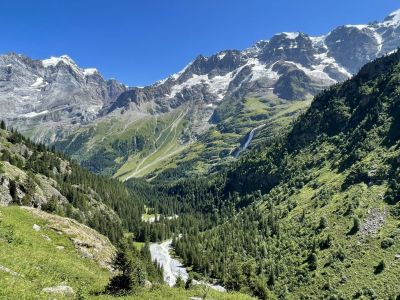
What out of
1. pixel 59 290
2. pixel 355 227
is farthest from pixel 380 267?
pixel 59 290

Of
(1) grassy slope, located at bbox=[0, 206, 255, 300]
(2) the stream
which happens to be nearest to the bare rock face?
(1) grassy slope, located at bbox=[0, 206, 255, 300]

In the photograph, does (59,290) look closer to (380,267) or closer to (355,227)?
(380,267)

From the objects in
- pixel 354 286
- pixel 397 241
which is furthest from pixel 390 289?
pixel 397 241

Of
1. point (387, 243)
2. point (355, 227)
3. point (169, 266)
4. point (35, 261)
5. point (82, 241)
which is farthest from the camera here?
point (355, 227)

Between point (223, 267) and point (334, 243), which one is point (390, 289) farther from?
point (223, 267)

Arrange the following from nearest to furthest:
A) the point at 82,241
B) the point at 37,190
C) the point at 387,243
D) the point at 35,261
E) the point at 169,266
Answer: the point at 35,261 < the point at 82,241 < the point at 37,190 < the point at 387,243 < the point at 169,266

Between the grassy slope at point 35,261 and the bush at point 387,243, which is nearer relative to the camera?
the grassy slope at point 35,261

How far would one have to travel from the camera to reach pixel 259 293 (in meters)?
84.6

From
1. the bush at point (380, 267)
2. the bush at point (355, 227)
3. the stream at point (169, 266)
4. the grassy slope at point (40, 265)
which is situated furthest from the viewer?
the bush at point (355, 227)

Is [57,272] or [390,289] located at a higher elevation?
[57,272]

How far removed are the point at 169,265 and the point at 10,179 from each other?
268ft

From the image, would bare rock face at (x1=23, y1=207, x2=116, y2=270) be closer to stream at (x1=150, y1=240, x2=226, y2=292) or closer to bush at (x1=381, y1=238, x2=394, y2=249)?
stream at (x1=150, y1=240, x2=226, y2=292)

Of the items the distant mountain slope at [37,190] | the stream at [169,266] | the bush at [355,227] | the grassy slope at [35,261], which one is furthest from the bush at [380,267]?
the grassy slope at [35,261]

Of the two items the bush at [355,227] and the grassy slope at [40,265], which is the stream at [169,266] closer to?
the bush at [355,227]
